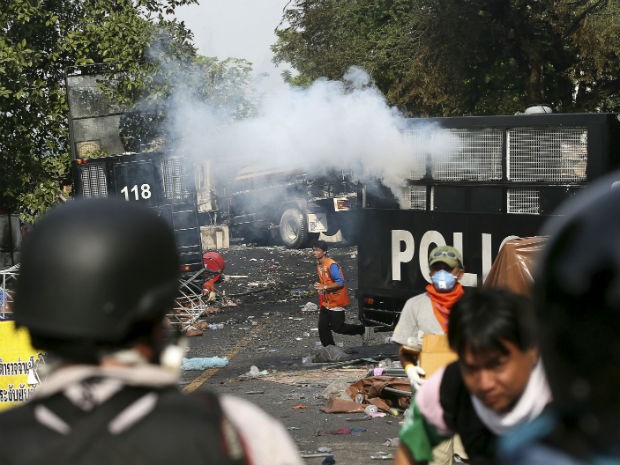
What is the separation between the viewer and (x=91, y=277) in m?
1.89

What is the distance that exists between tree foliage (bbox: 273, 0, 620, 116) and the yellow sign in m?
15.0

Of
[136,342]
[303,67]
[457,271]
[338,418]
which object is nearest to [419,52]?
[303,67]

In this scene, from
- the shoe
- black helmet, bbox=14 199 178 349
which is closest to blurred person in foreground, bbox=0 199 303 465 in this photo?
black helmet, bbox=14 199 178 349

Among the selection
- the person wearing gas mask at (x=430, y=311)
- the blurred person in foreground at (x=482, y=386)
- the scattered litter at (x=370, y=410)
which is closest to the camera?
the blurred person in foreground at (x=482, y=386)

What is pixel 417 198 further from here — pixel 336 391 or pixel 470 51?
pixel 470 51

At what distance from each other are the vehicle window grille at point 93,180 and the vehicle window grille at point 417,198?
18.4 feet

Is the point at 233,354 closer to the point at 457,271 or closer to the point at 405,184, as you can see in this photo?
the point at 405,184

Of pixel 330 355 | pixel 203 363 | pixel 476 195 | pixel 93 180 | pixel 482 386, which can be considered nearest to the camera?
pixel 482 386

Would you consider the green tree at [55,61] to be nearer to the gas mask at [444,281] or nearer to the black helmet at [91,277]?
the gas mask at [444,281]

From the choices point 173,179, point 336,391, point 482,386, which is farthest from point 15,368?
point 173,179

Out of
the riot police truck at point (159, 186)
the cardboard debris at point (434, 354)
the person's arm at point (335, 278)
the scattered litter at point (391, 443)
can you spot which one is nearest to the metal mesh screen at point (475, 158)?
the person's arm at point (335, 278)

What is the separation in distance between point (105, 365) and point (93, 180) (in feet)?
54.2

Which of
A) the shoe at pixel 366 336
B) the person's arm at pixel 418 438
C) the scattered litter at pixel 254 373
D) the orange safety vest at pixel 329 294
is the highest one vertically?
the person's arm at pixel 418 438

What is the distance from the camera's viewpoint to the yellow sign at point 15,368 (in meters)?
9.21
